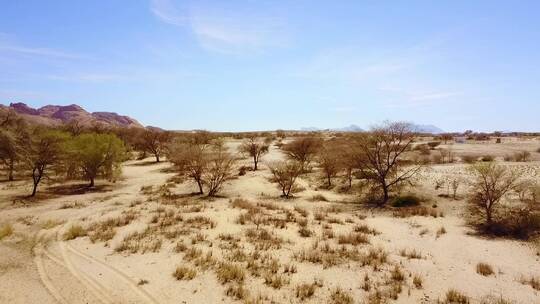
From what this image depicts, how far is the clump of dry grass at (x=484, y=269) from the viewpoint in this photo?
12609 millimetres

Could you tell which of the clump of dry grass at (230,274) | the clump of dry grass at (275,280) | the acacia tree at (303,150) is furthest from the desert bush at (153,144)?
the clump of dry grass at (275,280)

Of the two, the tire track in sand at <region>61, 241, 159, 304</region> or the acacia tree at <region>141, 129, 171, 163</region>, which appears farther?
the acacia tree at <region>141, 129, 171, 163</region>

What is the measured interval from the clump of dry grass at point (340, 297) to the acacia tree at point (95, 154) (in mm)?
27872

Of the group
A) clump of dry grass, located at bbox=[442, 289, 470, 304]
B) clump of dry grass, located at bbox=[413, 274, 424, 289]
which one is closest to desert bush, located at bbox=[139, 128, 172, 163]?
clump of dry grass, located at bbox=[413, 274, 424, 289]

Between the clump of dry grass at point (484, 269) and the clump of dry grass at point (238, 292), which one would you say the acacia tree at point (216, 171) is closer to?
the clump of dry grass at point (238, 292)

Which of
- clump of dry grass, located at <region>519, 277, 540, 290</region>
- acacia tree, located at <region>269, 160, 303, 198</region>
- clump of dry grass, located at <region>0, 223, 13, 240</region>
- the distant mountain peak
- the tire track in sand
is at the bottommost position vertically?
clump of dry grass, located at <region>519, 277, 540, 290</region>

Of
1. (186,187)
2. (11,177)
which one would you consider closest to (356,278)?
(186,187)

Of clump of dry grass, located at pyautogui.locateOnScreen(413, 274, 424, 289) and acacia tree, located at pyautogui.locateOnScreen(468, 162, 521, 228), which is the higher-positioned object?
acacia tree, located at pyautogui.locateOnScreen(468, 162, 521, 228)

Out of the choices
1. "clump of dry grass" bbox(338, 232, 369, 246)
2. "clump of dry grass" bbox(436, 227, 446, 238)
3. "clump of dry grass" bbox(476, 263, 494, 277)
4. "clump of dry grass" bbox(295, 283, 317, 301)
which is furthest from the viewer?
"clump of dry grass" bbox(436, 227, 446, 238)

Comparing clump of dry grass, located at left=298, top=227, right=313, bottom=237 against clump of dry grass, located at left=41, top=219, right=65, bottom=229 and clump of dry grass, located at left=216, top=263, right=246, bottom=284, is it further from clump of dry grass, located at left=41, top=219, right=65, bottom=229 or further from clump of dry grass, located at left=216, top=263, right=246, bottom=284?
clump of dry grass, located at left=41, top=219, right=65, bottom=229

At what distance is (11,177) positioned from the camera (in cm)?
3453

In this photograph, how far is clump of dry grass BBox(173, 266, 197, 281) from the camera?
1180cm

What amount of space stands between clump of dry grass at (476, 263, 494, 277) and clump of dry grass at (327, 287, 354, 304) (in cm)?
528

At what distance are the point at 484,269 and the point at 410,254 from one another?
2.53m
